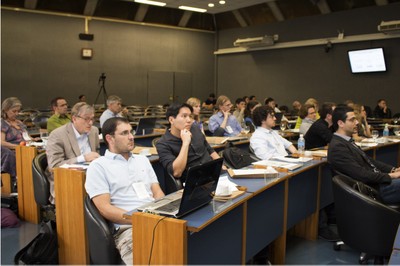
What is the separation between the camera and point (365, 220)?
2.93 metres

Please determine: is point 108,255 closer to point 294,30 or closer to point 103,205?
point 103,205

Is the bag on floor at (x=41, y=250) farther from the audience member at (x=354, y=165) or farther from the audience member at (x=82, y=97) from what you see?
the audience member at (x=82, y=97)

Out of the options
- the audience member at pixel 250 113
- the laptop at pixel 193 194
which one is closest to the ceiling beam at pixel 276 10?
the audience member at pixel 250 113

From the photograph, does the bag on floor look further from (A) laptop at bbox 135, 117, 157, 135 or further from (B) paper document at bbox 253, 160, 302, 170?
(A) laptop at bbox 135, 117, 157, 135

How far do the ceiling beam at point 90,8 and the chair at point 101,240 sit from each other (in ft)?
38.6

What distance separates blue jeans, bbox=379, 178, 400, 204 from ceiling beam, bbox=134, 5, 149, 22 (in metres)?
11.9

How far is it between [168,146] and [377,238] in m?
1.83

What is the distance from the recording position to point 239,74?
50.1 ft

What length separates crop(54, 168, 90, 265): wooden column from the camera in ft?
9.57

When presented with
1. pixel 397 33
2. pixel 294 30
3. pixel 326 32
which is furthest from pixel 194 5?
pixel 397 33

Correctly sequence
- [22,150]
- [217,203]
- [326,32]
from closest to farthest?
[217,203], [22,150], [326,32]

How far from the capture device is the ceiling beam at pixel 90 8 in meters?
12.7

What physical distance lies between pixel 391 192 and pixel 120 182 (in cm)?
251

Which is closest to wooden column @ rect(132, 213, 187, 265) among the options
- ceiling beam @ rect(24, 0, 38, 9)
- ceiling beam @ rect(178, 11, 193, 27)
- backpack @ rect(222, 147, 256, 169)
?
backpack @ rect(222, 147, 256, 169)
